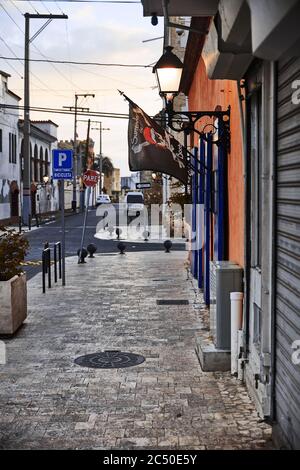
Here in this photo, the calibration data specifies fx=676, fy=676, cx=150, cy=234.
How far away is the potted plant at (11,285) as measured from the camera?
32.2 feet

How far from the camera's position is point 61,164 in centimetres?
1636

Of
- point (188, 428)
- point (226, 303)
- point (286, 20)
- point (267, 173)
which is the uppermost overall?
point (286, 20)

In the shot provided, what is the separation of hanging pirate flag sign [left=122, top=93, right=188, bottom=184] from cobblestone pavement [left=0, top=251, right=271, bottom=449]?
2.57m

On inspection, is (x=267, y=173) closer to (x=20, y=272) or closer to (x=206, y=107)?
(x=20, y=272)

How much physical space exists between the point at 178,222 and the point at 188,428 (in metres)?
26.7

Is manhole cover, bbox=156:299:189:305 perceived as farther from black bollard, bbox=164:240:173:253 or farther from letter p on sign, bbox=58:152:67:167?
black bollard, bbox=164:240:173:253

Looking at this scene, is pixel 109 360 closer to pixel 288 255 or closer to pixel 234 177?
pixel 234 177

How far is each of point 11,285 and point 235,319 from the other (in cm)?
371

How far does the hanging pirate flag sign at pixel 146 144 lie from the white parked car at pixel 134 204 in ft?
131

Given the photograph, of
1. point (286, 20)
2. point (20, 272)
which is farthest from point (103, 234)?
point (286, 20)

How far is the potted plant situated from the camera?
32.2ft

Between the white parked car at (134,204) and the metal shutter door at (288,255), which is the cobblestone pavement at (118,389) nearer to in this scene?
the metal shutter door at (288,255)

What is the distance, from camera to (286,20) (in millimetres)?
3037

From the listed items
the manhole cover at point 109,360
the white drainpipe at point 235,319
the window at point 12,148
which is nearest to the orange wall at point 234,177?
the white drainpipe at point 235,319
